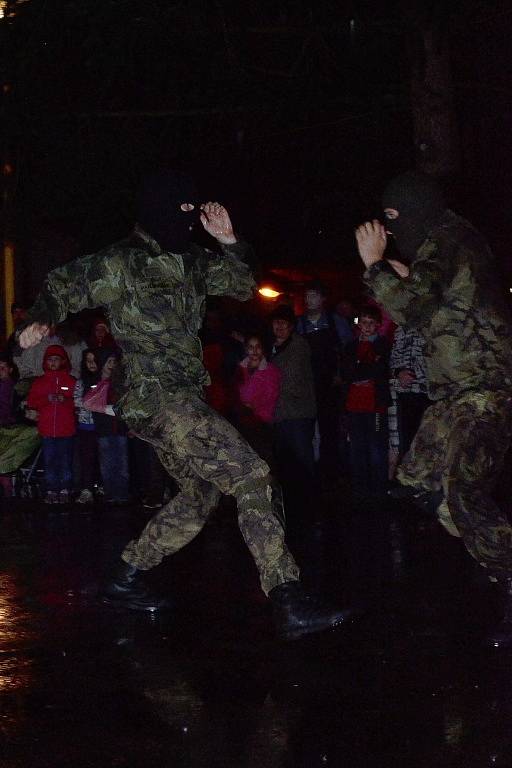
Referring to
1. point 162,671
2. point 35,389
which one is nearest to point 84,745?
point 162,671

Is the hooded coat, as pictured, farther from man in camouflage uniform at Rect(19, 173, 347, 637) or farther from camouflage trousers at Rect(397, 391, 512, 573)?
camouflage trousers at Rect(397, 391, 512, 573)

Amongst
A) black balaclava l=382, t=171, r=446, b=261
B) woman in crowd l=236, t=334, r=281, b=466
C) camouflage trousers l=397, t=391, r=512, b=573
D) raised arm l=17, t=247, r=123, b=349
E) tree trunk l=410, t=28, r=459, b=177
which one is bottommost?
camouflage trousers l=397, t=391, r=512, b=573

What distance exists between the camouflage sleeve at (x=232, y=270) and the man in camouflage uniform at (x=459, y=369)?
85 centimetres

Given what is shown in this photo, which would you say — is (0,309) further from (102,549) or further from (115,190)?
(102,549)

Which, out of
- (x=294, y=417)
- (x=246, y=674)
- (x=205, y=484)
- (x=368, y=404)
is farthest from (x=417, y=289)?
(x=294, y=417)

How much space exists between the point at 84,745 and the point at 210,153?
13813 millimetres

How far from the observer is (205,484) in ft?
22.9

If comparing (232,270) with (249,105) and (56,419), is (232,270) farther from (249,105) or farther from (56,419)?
(249,105)

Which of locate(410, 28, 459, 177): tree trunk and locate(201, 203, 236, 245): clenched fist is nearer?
locate(201, 203, 236, 245): clenched fist

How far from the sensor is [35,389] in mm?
13359

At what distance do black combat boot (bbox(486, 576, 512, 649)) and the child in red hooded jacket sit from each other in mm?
7574

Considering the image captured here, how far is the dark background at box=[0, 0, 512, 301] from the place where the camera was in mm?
14383

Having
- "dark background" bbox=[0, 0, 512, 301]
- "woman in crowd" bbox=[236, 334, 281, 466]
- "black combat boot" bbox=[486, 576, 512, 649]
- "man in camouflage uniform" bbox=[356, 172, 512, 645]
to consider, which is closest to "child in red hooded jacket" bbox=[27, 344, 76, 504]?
"woman in crowd" bbox=[236, 334, 281, 466]

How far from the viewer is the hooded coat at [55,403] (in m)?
13.3
